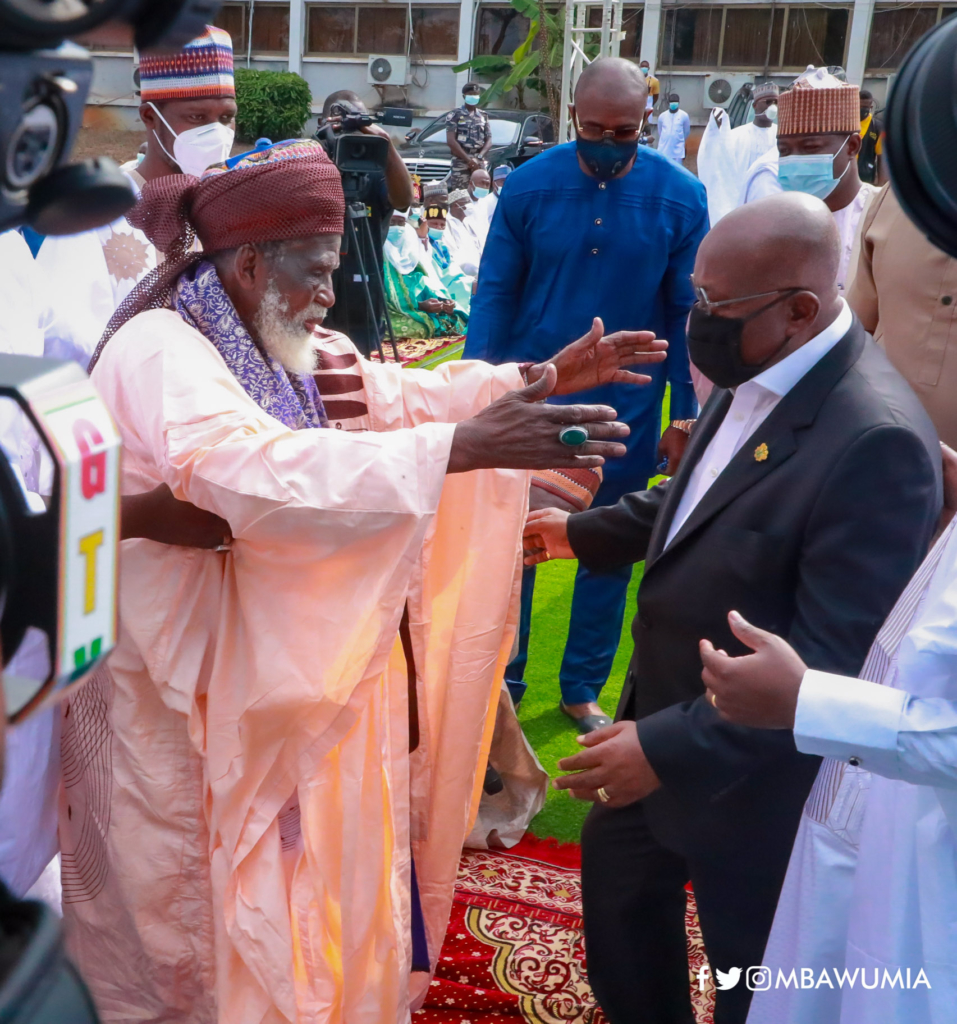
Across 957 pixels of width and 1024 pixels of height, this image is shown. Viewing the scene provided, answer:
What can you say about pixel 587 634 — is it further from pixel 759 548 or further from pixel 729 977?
pixel 759 548

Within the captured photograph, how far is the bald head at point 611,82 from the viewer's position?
156 inches

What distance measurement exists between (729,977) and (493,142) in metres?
19.6

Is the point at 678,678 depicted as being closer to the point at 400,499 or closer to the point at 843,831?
the point at 843,831

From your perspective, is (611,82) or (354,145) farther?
(354,145)

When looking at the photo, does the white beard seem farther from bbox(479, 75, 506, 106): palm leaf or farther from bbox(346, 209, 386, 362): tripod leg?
bbox(479, 75, 506, 106): palm leaf

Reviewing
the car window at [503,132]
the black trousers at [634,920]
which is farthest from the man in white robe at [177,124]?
the car window at [503,132]

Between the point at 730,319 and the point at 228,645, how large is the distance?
3.87 feet

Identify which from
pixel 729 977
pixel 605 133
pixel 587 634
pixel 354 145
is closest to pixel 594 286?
pixel 605 133

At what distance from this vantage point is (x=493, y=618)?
8.68 feet

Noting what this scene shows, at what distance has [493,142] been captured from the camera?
20297 mm

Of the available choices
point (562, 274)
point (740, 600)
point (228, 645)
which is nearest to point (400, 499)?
point (228, 645)

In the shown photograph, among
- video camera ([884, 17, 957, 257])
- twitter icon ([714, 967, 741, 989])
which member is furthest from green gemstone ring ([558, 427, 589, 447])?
twitter icon ([714, 967, 741, 989])

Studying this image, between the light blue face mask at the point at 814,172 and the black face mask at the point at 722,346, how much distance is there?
2884mm

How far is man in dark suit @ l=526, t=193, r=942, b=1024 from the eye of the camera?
6.39 feet
